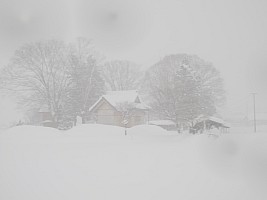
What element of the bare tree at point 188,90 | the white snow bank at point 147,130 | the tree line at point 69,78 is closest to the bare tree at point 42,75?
the tree line at point 69,78

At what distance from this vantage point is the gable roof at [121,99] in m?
13.8

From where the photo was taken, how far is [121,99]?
14.4 m

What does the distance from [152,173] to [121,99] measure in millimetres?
9987

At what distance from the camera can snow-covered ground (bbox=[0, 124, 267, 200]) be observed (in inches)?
149

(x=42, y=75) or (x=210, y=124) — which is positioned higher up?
(x=42, y=75)

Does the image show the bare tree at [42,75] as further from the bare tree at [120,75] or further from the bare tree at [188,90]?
the bare tree at [188,90]

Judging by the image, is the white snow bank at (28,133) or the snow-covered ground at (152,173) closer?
the snow-covered ground at (152,173)

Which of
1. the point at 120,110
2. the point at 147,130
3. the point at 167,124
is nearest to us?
the point at 167,124

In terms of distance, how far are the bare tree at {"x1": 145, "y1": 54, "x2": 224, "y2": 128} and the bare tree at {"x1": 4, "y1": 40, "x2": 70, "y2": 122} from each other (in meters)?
6.84

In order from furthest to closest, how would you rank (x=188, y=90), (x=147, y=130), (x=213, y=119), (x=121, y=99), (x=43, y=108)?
(x=43, y=108) → (x=121, y=99) → (x=147, y=130) → (x=188, y=90) → (x=213, y=119)

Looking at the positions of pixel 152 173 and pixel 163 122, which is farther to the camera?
pixel 163 122

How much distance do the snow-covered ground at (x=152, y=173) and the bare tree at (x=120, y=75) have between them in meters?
10.4

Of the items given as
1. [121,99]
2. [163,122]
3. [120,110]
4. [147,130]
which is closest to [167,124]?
[163,122]

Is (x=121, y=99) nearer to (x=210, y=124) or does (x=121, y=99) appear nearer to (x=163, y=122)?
(x=163, y=122)
